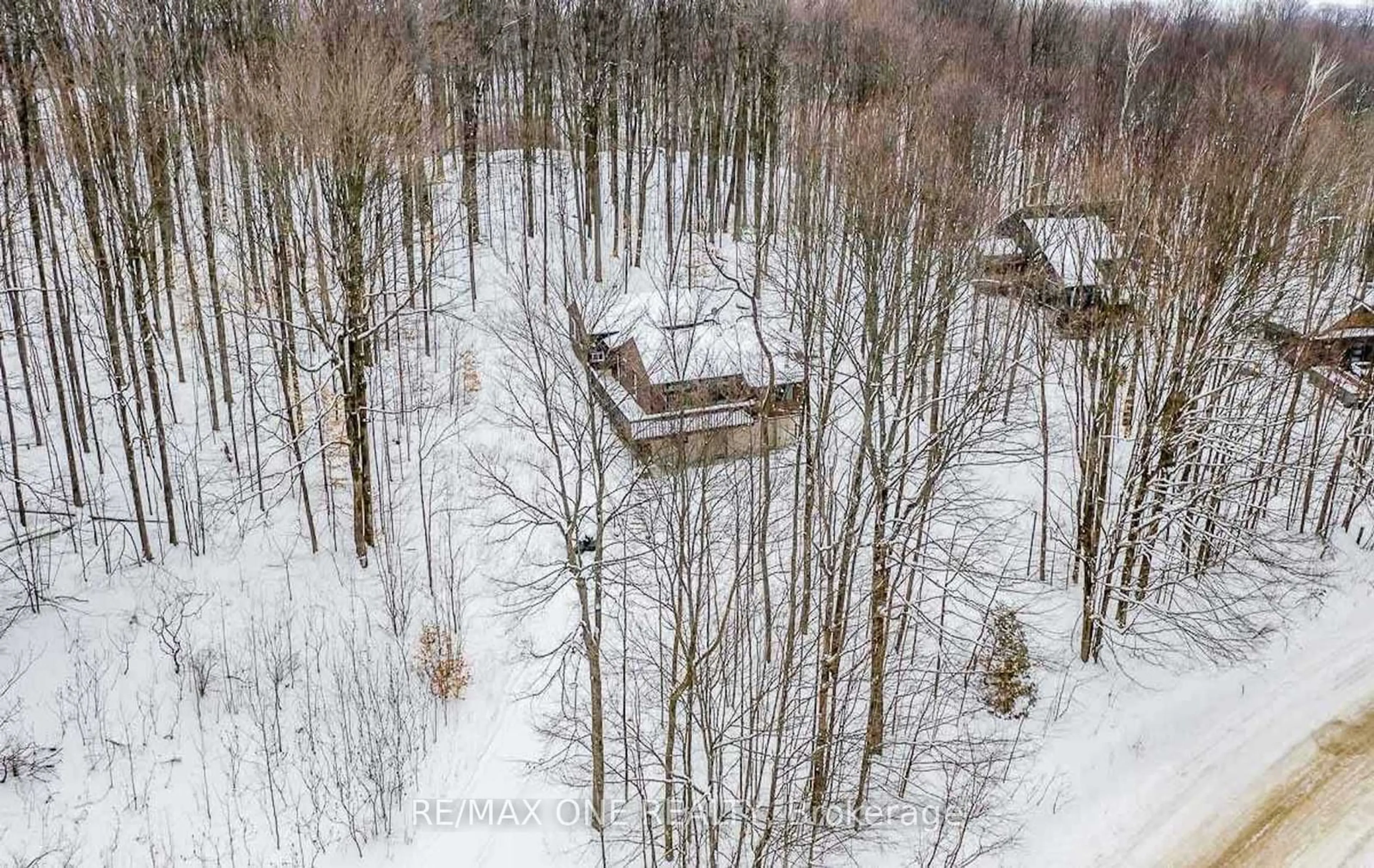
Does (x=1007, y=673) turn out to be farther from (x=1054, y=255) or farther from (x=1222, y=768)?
(x=1054, y=255)

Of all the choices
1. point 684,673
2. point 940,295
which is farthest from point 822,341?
point 684,673

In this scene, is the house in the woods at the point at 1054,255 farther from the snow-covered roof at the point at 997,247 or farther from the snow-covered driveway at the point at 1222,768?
the snow-covered driveway at the point at 1222,768

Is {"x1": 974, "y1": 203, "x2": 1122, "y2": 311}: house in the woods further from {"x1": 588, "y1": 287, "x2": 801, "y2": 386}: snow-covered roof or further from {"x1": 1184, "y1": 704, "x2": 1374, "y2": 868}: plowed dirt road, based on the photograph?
{"x1": 1184, "y1": 704, "x2": 1374, "y2": 868}: plowed dirt road

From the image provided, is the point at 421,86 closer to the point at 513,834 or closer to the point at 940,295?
the point at 940,295

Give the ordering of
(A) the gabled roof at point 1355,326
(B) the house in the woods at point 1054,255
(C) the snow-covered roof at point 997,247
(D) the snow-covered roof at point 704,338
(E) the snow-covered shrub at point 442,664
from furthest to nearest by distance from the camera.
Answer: (A) the gabled roof at point 1355,326 < (D) the snow-covered roof at point 704,338 < (B) the house in the woods at point 1054,255 < (E) the snow-covered shrub at point 442,664 < (C) the snow-covered roof at point 997,247

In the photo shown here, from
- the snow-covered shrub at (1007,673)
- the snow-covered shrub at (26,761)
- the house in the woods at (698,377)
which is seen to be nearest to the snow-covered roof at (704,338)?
the house in the woods at (698,377)

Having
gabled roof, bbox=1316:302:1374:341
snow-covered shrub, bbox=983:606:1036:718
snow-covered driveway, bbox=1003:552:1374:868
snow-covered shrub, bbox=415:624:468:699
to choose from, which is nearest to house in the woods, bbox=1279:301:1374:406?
gabled roof, bbox=1316:302:1374:341

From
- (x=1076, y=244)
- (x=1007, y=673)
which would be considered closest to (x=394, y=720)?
(x=1007, y=673)
